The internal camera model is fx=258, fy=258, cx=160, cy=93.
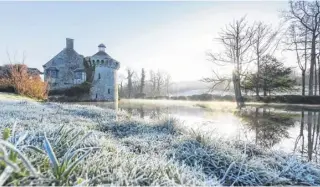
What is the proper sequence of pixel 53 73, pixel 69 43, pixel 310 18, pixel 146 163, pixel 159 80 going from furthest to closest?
1. pixel 159 80
2. pixel 69 43
3. pixel 53 73
4. pixel 310 18
5. pixel 146 163

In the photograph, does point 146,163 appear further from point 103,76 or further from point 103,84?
point 103,84

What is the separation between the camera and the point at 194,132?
3.76 m

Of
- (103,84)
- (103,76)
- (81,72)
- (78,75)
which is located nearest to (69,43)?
(81,72)

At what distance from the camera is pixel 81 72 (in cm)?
2750

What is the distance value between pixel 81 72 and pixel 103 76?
12.3 ft

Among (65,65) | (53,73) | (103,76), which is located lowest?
(103,76)

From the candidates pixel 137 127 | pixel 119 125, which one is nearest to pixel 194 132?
pixel 137 127

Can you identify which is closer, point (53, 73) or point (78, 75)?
point (78, 75)

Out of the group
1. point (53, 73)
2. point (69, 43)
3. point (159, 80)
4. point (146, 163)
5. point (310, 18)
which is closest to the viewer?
point (146, 163)

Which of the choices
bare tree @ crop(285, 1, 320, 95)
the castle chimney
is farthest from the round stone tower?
bare tree @ crop(285, 1, 320, 95)

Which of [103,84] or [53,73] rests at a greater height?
[53,73]

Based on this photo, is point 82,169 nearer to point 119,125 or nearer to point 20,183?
point 20,183

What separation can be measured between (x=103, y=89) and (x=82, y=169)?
24.1 m

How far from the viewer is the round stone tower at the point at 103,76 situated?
25.0m
